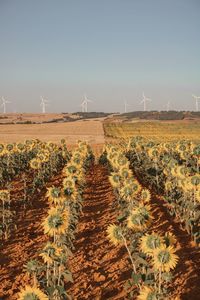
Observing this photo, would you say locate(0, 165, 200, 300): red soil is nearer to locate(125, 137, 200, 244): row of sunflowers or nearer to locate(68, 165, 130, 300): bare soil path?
locate(68, 165, 130, 300): bare soil path

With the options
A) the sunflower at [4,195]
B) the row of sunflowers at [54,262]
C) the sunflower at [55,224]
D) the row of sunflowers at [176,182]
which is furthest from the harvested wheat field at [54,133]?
the sunflower at [55,224]

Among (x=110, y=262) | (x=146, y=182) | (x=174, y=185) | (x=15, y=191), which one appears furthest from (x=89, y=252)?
(x=146, y=182)

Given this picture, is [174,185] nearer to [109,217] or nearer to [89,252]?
[109,217]

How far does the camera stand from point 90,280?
24.9 ft

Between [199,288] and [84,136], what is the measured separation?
171 ft

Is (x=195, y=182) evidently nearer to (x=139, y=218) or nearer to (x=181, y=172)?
(x=181, y=172)

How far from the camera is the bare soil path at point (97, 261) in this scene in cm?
711

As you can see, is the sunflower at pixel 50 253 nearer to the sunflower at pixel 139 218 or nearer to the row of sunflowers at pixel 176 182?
the sunflower at pixel 139 218

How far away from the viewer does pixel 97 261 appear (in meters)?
8.50

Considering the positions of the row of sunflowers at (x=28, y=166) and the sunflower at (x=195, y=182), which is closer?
the sunflower at (x=195, y=182)

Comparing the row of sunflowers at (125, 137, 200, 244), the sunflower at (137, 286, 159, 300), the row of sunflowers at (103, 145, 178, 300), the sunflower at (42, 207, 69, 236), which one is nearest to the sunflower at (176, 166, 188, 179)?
the row of sunflowers at (125, 137, 200, 244)

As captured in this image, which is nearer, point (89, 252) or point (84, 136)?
point (89, 252)

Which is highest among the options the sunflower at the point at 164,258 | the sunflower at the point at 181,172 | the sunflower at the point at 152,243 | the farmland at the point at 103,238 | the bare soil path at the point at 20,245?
the sunflower at the point at 181,172

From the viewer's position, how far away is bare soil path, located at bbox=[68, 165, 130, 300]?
7.11 m
